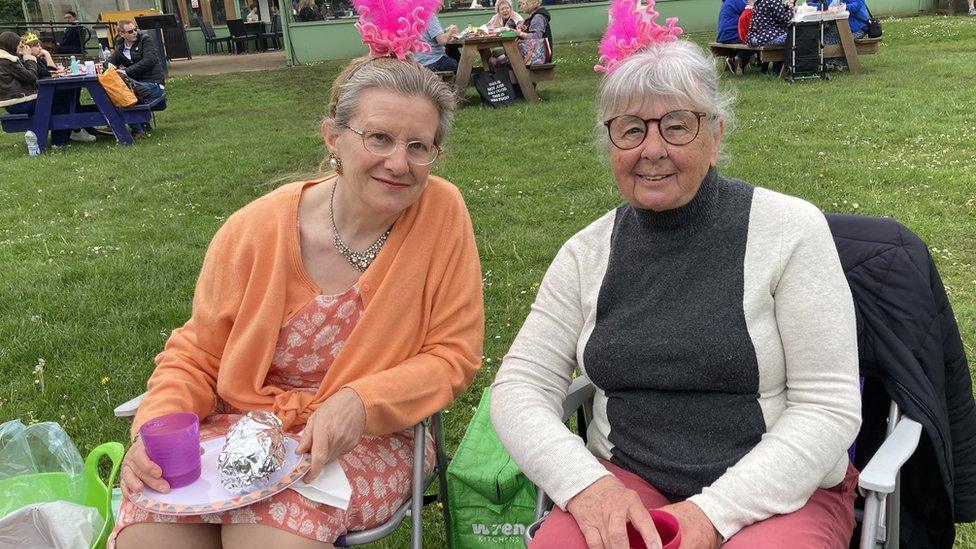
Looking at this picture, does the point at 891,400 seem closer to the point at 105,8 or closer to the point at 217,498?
the point at 217,498

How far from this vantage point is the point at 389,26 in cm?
225

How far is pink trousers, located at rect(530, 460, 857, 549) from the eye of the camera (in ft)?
5.56

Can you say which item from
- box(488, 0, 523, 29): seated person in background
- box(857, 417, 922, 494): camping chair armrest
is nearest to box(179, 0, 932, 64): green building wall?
box(488, 0, 523, 29): seated person in background

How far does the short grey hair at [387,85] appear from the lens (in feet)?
6.98

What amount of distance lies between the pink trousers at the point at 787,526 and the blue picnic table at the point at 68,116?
998 cm

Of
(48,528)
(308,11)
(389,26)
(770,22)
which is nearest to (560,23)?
(308,11)

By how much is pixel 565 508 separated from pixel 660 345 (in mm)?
442

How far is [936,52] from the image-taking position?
12.4 metres

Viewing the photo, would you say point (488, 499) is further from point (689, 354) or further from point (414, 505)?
point (689, 354)

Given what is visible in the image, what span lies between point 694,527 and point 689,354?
15.7 inches

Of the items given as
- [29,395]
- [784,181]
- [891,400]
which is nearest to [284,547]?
[891,400]

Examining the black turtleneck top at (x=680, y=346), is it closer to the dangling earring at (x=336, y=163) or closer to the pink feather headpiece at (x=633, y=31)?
the pink feather headpiece at (x=633, y=31)

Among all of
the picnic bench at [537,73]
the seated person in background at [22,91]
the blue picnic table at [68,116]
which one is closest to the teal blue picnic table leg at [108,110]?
the blue picnic table at [68,116]

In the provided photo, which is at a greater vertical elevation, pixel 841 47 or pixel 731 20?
pixel 731 20
